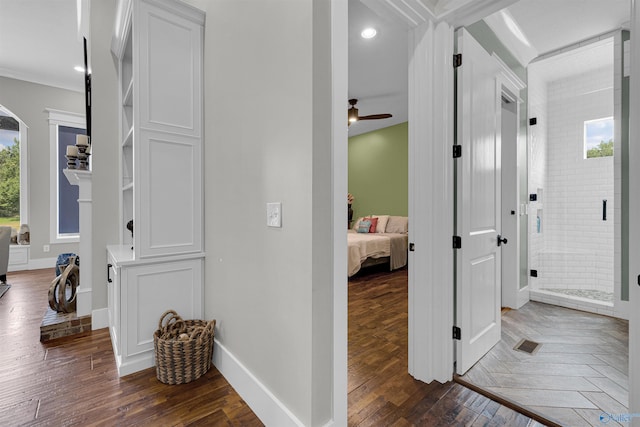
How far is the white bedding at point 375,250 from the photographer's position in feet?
14.4

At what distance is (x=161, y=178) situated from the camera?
1.98 meters

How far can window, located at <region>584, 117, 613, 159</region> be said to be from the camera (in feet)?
13.8

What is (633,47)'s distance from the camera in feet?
3.79

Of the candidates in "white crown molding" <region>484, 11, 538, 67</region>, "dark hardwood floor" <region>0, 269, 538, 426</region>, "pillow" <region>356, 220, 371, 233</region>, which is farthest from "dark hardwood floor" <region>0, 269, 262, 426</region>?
"pillow" <region>356, 220, 371, 233</region>

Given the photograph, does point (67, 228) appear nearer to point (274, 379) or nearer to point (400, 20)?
point (274, 379)

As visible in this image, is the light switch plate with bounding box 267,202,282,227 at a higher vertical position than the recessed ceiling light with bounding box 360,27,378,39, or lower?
lower

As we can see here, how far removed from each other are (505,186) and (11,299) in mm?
5759

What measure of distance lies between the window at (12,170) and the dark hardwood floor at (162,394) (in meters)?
3.50

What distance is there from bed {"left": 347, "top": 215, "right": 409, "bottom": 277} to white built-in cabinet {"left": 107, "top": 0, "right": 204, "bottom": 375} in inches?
104

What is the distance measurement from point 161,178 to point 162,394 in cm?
133

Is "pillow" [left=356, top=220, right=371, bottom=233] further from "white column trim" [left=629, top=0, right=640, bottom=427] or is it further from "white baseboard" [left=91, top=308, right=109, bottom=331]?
"white column trim" [left=629, top=0, right=640, bottom=427]

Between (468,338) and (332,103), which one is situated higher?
(332,103)

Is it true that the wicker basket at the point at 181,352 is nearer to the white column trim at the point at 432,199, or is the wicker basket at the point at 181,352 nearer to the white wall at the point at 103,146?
the white wall at the point at 103,146

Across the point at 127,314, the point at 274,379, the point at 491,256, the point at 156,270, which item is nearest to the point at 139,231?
the point at 156,270
